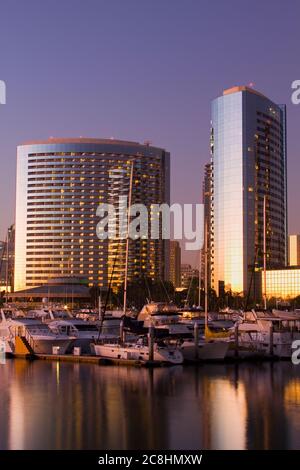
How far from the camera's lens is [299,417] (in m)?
33.7

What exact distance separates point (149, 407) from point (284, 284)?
15181cm

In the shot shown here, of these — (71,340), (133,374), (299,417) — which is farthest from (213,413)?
(71,340)

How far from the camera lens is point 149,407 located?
36.4 metres

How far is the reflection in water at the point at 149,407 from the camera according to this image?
28.4m

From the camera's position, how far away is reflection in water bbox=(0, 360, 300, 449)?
28375 mm

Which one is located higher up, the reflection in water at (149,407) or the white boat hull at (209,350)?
the white boat hull at (209,350)

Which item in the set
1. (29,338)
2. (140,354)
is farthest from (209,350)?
Answer: (29,338)

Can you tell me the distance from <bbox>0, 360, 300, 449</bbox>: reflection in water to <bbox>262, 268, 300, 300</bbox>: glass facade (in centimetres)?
12920

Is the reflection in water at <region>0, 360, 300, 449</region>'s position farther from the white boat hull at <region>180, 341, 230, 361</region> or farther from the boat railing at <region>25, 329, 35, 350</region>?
the boat railing at <region>25, 329, 35, 350</region>

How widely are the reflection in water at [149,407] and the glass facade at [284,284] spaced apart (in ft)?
424
